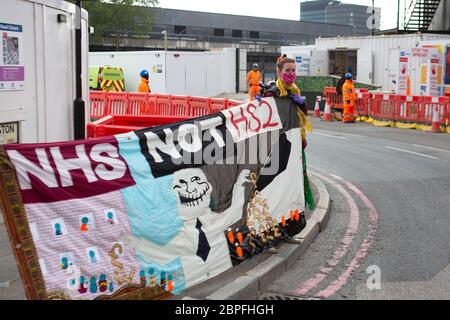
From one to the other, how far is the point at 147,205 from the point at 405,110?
56.2 ft

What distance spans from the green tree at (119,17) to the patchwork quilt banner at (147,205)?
48.9 meters

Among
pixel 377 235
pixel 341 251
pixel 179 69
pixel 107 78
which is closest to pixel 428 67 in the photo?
pixel 179 69

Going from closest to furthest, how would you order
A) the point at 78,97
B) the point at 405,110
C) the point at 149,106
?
the point at 78,97 < the point at 149,106 < the point at 405,110

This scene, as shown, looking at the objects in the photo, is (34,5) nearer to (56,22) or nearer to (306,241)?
(56,22)

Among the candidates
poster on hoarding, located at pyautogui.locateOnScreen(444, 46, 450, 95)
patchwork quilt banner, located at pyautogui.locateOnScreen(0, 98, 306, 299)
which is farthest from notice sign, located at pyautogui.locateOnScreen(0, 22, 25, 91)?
poster on hoarding, located at pyautogui.locateOnScreen(444, 46, 450, 95)

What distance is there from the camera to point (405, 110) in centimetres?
2078

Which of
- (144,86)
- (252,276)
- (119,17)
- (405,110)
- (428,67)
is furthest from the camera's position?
(119,17)

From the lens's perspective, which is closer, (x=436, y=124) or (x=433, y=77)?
(x=436, y=124)

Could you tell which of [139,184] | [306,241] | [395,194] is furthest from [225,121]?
[395,194]

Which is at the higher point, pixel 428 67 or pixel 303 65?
pixel 303 65

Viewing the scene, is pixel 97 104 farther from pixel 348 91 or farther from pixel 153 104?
pixel 348 91

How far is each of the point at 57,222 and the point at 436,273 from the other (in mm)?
3755
